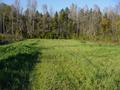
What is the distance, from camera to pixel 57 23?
65.5 metres

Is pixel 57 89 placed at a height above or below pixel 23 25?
below

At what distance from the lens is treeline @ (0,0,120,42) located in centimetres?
5863

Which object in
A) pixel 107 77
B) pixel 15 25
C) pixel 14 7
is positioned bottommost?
pixel 107 77

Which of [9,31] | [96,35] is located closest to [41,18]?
[9,31]

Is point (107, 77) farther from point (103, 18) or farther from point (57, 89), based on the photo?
point (103, 18)

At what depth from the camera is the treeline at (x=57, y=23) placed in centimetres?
5863

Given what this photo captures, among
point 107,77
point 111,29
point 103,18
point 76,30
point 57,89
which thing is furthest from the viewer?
point 76,30

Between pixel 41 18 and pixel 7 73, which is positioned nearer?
pixel 7 73

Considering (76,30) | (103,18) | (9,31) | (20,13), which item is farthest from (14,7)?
(103,18)

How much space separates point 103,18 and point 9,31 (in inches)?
855

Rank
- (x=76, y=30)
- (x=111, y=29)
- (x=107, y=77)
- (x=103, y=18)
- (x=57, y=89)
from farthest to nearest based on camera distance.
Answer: (x=76, y=30)
(x=103, y=18)
(x=111, y=29)
(x=107, y=77)
(x=57, y=89)

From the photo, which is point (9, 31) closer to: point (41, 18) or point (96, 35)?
point (41, 18)

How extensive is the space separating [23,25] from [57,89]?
54657 mm

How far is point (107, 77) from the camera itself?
28.8ft
